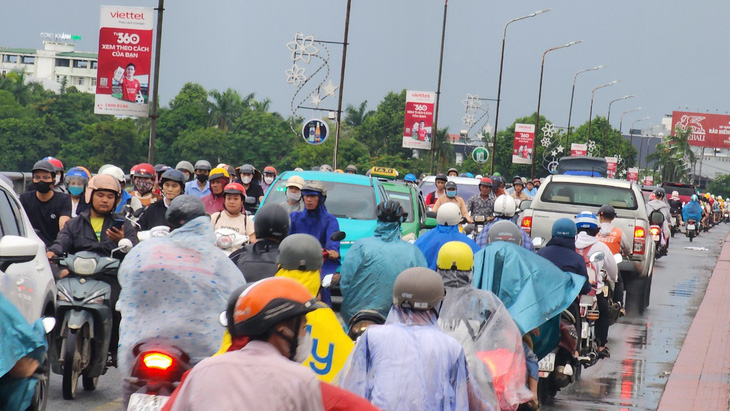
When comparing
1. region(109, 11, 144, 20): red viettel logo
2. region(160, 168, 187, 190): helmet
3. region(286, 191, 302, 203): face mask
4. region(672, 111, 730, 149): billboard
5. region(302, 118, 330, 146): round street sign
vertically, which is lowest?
region(286, 191, 302, 203): face mask

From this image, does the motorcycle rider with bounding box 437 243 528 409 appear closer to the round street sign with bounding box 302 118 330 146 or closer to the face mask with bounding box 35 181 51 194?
the face mask with bounding box 35 181 51 194

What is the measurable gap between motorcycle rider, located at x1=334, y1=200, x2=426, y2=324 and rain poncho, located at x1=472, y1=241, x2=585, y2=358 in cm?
45

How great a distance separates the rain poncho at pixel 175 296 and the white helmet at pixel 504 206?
9235 millimetres

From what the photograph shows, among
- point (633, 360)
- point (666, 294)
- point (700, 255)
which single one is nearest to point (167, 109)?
point (700, 255)

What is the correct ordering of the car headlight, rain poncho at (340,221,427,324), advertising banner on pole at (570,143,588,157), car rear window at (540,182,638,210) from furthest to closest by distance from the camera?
advertising banner on pole at (570,143,588,157), car rear window at (540,182,638,210), the car headlight, rain poncho at (340,221,427,324)

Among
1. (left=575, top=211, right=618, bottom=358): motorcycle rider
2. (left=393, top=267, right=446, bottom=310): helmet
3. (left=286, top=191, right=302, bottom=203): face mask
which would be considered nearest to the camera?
(left=393, top=267, right=446, bottom=310): helmet

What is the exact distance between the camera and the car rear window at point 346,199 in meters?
15.2

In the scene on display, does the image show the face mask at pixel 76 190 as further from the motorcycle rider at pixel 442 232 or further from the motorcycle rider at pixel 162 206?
the motorcycle rider at pixel 442 232

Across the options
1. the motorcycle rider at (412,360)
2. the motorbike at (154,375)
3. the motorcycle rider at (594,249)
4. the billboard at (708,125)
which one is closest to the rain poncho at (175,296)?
the motorbike at (154,375)

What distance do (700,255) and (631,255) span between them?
64.9ft

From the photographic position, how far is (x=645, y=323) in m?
16.8

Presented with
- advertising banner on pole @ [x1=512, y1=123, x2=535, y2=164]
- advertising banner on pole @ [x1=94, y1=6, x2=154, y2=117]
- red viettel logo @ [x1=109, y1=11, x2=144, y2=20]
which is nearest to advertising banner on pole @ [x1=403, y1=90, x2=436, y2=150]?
advertising banner on pole @ [x1=512, y1=123, x2=535, y2=164]

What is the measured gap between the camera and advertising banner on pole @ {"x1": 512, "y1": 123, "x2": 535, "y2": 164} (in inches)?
2383

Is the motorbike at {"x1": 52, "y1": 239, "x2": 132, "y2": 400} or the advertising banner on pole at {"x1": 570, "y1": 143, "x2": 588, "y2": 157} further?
the advertising banner on pole at {"x1": 570, "y1": 143, "x2": 588, "y2": 157}
